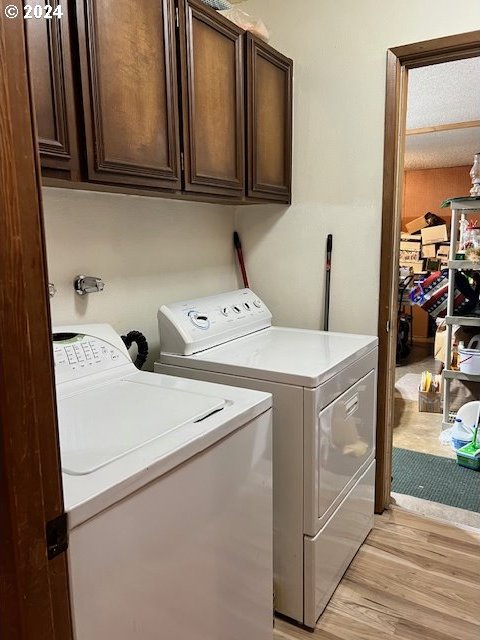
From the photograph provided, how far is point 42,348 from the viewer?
0.63 m

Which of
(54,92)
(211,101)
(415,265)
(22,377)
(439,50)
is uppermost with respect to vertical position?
(439,50)

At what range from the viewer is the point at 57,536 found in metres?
0.72

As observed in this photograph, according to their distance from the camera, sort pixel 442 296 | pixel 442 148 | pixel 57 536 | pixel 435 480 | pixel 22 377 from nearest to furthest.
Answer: pixel 22 377, pixel 57 536, pixel 435 480, pixel 442 296, pixel 442 148

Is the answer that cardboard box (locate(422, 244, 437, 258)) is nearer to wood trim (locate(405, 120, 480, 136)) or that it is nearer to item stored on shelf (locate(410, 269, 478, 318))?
item stored on shelf (locate(410, 269, 478, 318))

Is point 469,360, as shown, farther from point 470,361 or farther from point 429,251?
point 429,251

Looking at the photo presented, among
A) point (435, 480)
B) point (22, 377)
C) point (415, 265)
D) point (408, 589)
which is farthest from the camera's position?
point (415, 265)

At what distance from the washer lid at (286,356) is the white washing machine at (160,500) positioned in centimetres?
20

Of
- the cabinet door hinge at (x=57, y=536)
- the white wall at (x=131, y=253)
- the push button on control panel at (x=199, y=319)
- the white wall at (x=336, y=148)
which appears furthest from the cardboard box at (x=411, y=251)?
the cabinet door hinge at (x=57, y=536)

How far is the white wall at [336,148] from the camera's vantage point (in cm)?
211

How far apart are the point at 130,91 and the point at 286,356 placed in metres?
Result: 1.04

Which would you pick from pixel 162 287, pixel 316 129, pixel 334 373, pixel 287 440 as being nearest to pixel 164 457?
pixel 287 440

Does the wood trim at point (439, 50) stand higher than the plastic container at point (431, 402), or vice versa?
the wood trim at point (439, 50)

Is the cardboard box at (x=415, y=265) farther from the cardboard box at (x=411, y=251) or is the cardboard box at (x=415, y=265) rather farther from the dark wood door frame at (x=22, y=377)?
the dark wood door frame at (x=22, y=377)

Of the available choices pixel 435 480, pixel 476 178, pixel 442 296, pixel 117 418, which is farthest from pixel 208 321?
pixel 442 296
